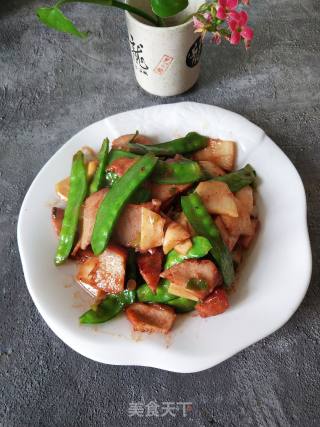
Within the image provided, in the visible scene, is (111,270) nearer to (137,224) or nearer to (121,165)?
(137,224)

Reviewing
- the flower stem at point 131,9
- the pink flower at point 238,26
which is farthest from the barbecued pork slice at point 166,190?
the flower stem at point 131,9

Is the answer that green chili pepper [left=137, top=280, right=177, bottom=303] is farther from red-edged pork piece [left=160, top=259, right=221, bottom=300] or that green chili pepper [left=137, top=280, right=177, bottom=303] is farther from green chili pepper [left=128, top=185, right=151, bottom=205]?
green chili pepper [left=128, top=185, right=151, bottom=205]

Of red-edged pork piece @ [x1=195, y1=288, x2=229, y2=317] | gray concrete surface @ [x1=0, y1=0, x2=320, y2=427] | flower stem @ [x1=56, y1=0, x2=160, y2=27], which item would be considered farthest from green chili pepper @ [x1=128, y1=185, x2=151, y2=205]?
flower stem @ [x1=56, y1=0, x2=160, y2=27]

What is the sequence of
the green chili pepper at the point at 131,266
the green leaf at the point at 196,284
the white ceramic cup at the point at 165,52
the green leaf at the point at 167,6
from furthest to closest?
the white ceramic cup at the point at 165,52, the green leaf at the point at 167,6, the green chili pepper at the point at 131,266, the green leaf at the point at 196,284

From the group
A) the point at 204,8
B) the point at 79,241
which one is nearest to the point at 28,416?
the point at 79,241

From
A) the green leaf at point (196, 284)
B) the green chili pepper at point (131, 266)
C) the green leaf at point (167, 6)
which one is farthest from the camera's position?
the green leaf at point (167, 6)

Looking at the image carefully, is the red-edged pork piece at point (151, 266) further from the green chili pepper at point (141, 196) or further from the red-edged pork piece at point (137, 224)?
the green chili pepper at point (141, 196)
